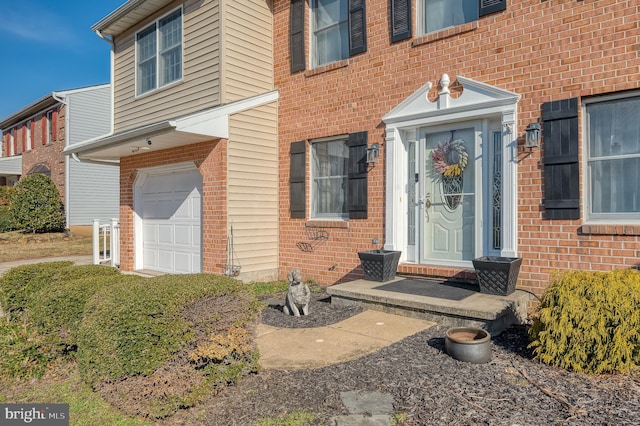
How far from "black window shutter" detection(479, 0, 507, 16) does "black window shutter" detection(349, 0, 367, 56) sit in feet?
6.32

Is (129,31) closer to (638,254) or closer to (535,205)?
(535,205)

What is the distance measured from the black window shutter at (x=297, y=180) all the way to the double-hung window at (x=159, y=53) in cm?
301

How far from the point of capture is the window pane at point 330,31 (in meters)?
7.73

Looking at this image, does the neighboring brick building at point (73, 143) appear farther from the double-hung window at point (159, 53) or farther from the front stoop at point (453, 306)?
the front stoop at point (453, 306)

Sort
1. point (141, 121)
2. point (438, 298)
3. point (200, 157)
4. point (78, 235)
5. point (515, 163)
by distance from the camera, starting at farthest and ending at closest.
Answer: point (78, 235) → point (141, 121) → point (200, 157) → point (515, 163) → point (438, 298)

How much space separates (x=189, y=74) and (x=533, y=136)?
6343 millimetres

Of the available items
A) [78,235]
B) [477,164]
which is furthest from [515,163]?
[78,235]

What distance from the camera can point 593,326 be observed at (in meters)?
3.60

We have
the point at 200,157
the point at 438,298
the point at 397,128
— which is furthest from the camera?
the point at 200,157

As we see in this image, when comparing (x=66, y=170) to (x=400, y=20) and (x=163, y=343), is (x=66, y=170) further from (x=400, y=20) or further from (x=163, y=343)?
(x=163, y=343)

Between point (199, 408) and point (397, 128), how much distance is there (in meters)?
4.94

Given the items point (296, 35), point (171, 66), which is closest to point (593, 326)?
point (296, 35)

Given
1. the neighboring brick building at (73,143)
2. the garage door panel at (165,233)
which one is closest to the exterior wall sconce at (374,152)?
the garage door panel at (165,233)

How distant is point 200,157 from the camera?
26.4 feet
